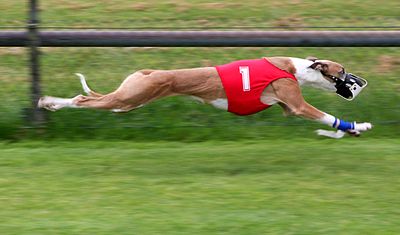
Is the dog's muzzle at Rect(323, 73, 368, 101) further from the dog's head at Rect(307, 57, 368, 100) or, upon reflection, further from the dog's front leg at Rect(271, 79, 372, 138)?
the dog's front leg at Rect(271, 79, 372, 138)

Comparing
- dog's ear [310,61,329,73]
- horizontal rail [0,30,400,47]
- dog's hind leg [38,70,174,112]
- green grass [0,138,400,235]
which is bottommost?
green grass [0,138,400,235]

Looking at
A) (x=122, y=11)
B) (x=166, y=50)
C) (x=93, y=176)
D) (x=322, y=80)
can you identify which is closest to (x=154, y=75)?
(x=93, y=176)

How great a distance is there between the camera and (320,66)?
7.43 meters

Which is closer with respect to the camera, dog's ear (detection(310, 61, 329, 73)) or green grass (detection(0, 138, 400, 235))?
green grass (detection(0, 138, 400, 235))

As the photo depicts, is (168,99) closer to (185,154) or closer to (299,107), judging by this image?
(185,154)

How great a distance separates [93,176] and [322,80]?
2.16m

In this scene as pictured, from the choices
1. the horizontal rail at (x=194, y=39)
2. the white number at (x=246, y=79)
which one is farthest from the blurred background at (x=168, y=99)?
the white number at (x=246, y=79)

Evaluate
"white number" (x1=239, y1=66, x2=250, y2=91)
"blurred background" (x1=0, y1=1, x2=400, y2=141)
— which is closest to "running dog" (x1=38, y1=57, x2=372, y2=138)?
"white number" (x1=239, y1=66, x2=250, y2=91)

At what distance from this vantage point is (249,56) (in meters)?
9.58

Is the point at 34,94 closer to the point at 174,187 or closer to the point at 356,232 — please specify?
the point at 174,187

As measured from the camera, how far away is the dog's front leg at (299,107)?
7.28 meters

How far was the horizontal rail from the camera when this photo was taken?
8250mm

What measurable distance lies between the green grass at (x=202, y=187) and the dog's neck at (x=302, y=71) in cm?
67

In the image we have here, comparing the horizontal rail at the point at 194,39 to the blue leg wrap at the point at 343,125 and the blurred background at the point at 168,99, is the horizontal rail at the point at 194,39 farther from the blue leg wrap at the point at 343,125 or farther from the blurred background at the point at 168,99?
the blue leg wrap at the point at 343,125
